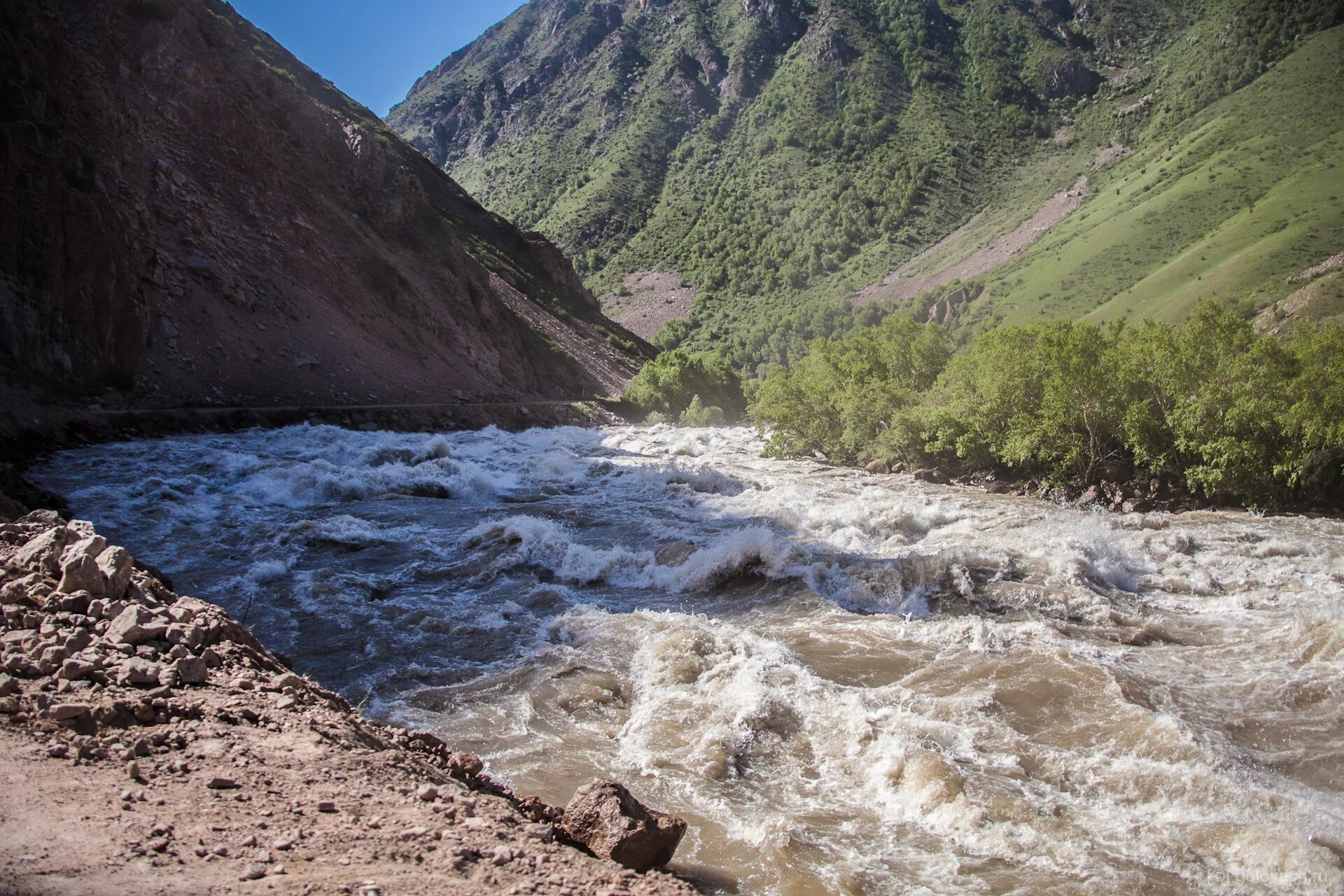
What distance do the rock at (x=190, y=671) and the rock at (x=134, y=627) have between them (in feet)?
1.52

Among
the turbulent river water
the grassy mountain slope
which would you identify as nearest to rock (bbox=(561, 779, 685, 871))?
the turbulent river water

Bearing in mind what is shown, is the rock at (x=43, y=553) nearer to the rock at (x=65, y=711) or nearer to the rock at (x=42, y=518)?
the rock at (x=42, y=518)

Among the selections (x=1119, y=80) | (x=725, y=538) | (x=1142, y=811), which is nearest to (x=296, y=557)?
(x=725, y=538)

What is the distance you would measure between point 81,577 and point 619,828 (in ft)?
17.3

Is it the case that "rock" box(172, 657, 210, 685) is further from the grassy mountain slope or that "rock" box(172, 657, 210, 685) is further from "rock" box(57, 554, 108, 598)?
the grassy mountain slope

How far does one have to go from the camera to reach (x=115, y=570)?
6.85m

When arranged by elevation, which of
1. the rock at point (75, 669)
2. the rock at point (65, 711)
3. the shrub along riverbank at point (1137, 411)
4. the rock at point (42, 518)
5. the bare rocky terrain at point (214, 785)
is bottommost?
the shrub along riverbank at point (1137, 411)

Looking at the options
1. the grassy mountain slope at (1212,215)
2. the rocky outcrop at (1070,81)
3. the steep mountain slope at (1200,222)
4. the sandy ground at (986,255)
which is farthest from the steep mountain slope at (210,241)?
the rocky outcrop at (1070,81)

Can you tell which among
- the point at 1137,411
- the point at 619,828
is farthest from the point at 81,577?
the point at 1137,411

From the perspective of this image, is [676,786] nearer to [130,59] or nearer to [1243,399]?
[1243,399]

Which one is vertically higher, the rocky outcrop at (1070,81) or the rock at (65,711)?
the rocky outcrop at (1070,81)

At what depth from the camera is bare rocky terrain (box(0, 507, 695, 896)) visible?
3.87m

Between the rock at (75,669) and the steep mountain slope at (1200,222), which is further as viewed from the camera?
the steep mountain slope at (1200,222)

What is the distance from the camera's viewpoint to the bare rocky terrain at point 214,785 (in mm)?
3869
